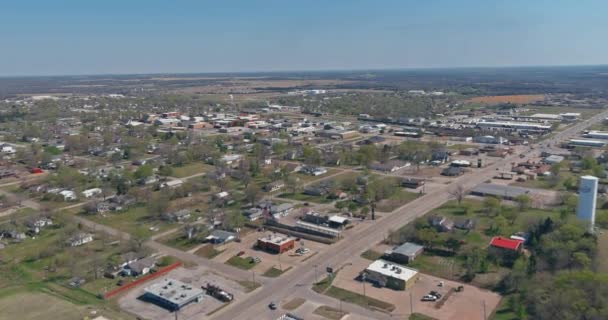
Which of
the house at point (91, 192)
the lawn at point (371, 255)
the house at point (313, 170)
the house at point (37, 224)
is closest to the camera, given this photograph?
the lawn at point (371, 255)

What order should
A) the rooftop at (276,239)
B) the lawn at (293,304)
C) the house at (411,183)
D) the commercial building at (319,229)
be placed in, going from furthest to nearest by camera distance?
1. the house at (411,183)
2. the commercial building at (319,229)
3. the rooftop at (276,239)
4. the lawn at (293,304)

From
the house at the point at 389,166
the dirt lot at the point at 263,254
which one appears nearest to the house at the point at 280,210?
the dirt lot at the point at 263,254

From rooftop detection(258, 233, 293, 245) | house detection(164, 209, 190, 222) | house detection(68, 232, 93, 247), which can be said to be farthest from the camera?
house detection(164, 209, 190, 222)

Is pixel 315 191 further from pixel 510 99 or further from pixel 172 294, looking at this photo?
pixel 510 99

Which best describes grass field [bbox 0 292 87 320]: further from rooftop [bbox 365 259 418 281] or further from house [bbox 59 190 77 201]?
house [bbox 59 190 77 201]

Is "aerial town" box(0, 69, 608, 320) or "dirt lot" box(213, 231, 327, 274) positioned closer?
"aerial town" box(0, 69, 608, 320)

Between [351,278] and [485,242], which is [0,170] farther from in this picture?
[485,242]

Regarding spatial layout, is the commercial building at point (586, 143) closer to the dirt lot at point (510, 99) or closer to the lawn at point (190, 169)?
the lawn at point (190, 169)

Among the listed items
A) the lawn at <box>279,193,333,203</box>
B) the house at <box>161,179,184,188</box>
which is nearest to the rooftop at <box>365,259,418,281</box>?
the lawn at <box>279,193,333,203</box>
